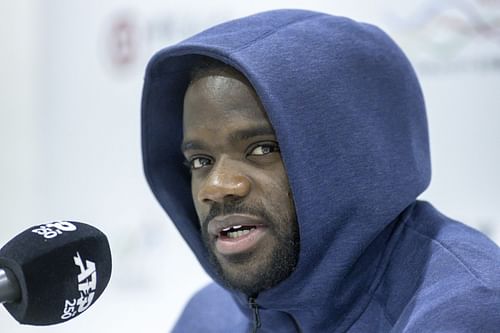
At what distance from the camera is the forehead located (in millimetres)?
1097

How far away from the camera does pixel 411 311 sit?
0.96 meters

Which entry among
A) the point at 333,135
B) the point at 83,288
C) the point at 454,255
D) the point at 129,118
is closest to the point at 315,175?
the point at 333,135

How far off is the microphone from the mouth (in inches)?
10.3

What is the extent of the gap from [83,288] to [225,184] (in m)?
0.31

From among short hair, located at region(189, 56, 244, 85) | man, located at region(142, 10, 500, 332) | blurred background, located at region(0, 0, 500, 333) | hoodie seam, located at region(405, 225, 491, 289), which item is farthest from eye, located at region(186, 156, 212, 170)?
blurred background, located at region(0, 0, 500, 333)

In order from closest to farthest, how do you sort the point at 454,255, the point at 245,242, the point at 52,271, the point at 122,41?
the point at 52,271, the point at 454,255, the point at 245,242, the point at 122,41

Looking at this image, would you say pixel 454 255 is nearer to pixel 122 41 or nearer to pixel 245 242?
pixel 245 242

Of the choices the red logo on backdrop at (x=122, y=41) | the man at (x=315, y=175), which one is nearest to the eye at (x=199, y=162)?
→ the man at (x=315, y=175)

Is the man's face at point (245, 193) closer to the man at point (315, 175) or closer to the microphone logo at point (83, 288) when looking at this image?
the man at point (315, 175)

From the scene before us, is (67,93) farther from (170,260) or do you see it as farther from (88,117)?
(170,260)

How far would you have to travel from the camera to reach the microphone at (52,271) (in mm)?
762

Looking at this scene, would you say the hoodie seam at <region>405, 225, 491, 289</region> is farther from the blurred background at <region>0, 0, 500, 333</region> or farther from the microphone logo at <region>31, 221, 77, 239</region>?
the blurred background at <region>0, 0, 500, 333</region>

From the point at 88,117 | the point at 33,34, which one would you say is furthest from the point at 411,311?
the point at 33,34

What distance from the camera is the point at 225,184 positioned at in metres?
1.09
